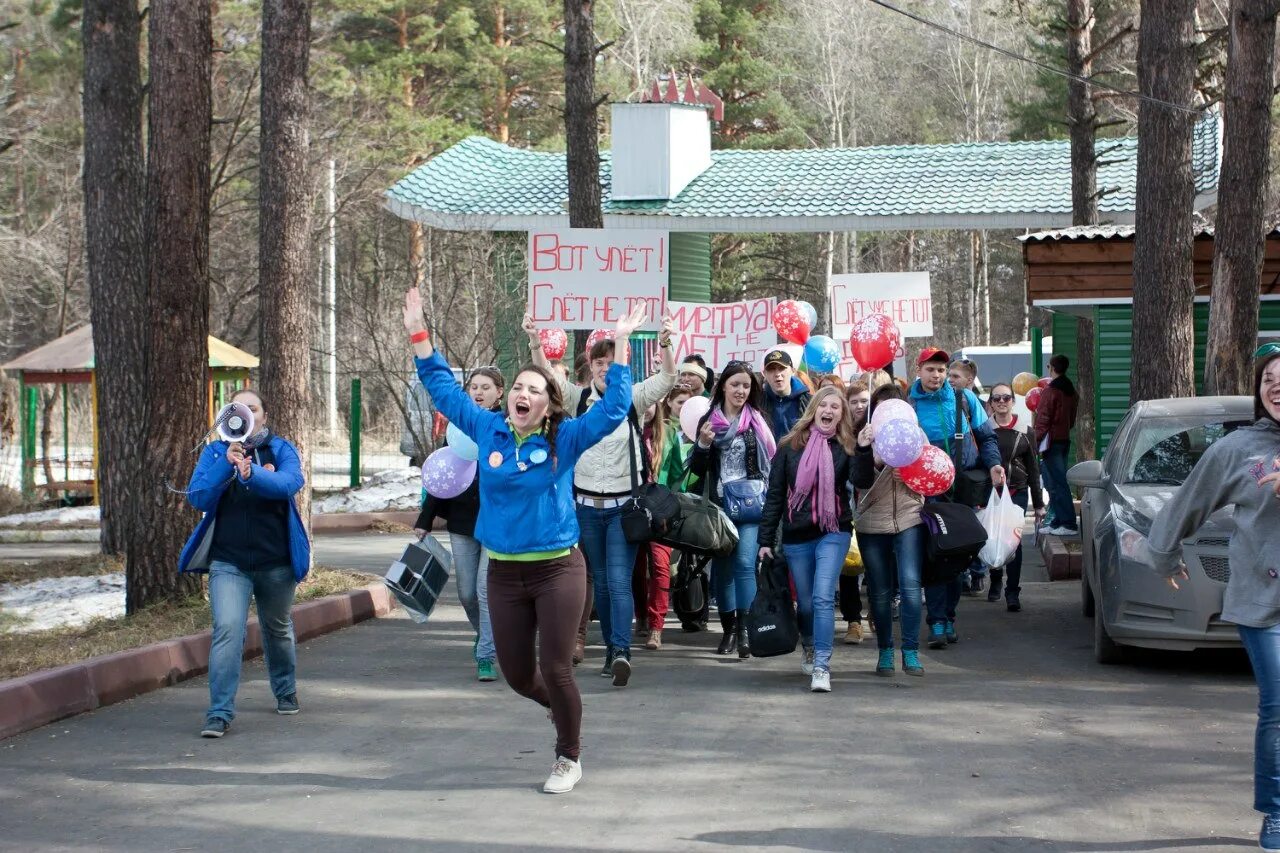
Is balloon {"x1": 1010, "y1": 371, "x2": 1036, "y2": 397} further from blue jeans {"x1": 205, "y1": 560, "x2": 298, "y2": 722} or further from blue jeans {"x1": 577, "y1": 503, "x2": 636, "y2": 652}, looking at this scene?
blue jeans {"x1": 205, "y1": 560, "x2": 298, "y2": 722}

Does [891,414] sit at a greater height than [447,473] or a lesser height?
greater

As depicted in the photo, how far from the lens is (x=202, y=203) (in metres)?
11.4

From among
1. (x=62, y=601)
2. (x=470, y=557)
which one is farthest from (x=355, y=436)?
(x=470, y=557)

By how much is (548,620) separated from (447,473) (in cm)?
309

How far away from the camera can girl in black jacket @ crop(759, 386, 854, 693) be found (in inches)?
359

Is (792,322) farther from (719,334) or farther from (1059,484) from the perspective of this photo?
(1059,484)

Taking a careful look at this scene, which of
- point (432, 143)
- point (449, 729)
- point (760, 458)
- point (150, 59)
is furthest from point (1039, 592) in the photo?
point (432, 143)

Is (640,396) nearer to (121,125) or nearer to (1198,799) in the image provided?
(1198,799)

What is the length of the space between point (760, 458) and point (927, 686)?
181 centimetres

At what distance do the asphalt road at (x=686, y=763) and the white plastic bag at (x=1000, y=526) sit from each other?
1.73m

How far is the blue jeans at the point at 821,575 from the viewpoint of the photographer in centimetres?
912

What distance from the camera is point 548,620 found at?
6.59 metres

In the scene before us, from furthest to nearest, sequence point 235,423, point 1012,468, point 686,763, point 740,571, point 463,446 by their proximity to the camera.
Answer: point 1012,468
point 740,571
point 463,446
point 235,423
point 686,763

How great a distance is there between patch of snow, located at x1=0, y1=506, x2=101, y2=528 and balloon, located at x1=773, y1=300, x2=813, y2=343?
10343mm
